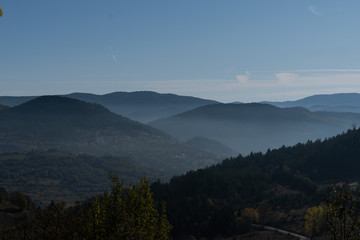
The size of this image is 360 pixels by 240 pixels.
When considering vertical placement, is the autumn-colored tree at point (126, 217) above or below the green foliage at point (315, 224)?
above

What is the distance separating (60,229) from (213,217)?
155 meters

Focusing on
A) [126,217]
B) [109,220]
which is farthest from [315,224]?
[126,217]

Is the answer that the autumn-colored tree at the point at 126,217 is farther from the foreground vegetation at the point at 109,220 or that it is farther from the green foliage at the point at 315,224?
the green foliage at the point at 315,224

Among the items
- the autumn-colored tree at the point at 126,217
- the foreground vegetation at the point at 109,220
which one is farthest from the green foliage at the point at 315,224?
the foreground vegetation at the point at 109,220

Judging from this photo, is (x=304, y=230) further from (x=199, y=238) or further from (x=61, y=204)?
(x=61, y=204)

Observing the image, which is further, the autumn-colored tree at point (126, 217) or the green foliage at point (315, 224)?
the green foliage at point (315, 224)

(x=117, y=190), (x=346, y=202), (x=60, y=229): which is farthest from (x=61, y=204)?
(x=346, y=202)

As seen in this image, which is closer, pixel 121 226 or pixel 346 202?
pixel 346 202

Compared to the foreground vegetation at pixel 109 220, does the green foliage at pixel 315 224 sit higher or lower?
lower

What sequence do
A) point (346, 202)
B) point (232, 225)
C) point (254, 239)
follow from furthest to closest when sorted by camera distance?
point (232, 225) < point (254, 239) < point (346, 202)

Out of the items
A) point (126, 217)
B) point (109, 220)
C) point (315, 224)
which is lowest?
point (315, 224)

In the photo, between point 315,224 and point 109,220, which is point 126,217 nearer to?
point 109,220

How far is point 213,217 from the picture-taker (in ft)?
640

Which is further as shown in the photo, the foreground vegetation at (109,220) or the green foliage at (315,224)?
the green foliage at (315,224)
